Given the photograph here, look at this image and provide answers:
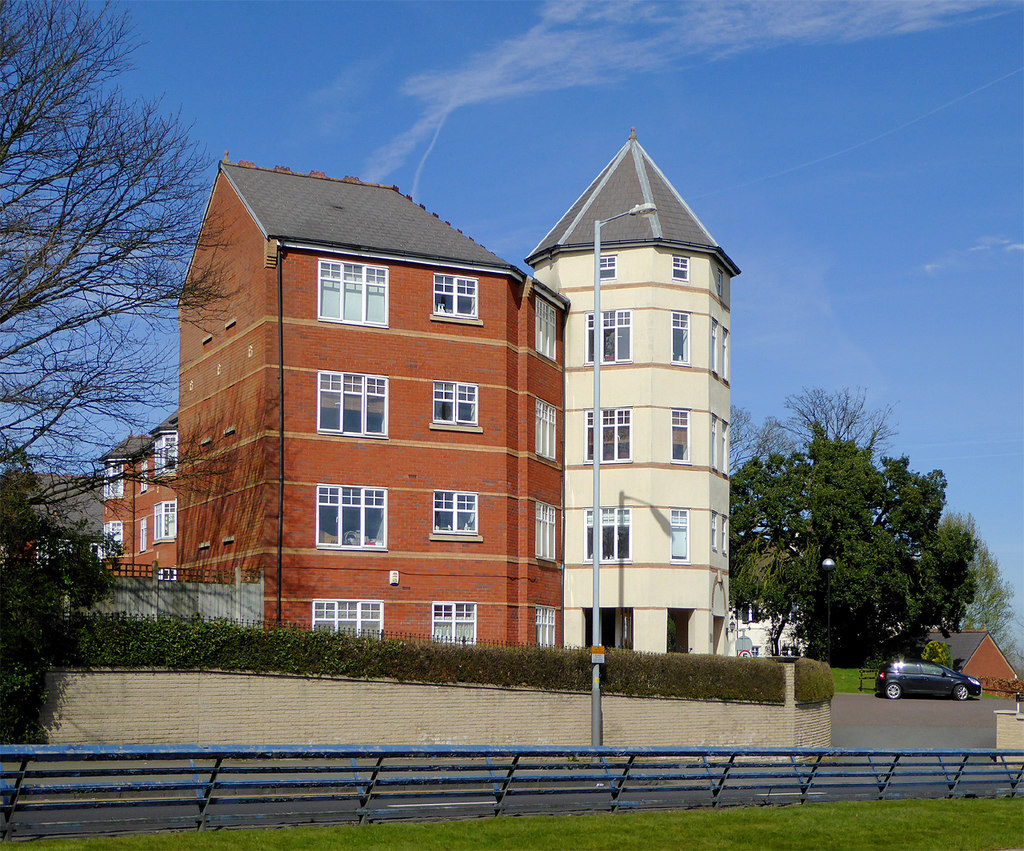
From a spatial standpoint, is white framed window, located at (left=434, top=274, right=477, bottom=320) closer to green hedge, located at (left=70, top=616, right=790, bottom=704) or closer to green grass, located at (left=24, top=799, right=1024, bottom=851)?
green hedge, located at (left=70, top=616, right=790, bottom=704)

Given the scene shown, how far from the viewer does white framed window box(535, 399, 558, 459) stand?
125 ft

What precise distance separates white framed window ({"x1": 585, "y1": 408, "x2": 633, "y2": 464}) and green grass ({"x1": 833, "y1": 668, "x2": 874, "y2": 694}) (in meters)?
20.0

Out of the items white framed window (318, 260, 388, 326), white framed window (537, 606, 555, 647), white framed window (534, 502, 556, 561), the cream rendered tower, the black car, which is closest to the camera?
white framed window (318, 260, 388, 326)

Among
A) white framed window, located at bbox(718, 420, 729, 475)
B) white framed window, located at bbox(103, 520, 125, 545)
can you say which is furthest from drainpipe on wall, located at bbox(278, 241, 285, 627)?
white framed window, located at bbox(103, 520, 125, 545)

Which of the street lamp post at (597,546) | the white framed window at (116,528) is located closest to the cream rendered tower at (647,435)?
the street lamp post at (597,546)

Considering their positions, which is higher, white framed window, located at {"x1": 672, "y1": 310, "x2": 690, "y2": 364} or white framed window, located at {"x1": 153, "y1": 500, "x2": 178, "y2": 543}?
white framed window, located at {"x1": 672, "y1": 310, "x2": 690, "y2": 364}

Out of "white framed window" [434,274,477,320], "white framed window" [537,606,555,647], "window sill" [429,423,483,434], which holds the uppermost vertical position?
"white framed window" [434,274,477,320]

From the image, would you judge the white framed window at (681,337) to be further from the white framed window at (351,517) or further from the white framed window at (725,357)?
the white framed window at (351,517)

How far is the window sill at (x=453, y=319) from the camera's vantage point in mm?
35625

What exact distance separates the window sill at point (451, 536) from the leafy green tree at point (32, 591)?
984 centimetres

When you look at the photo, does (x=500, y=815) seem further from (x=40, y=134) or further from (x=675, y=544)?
(x=675, y=544)

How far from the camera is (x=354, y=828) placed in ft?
53.1

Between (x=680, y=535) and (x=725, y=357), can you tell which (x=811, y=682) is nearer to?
(x=680, y=535)

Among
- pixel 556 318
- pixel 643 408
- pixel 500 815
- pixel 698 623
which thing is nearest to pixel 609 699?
pixel 698 623
